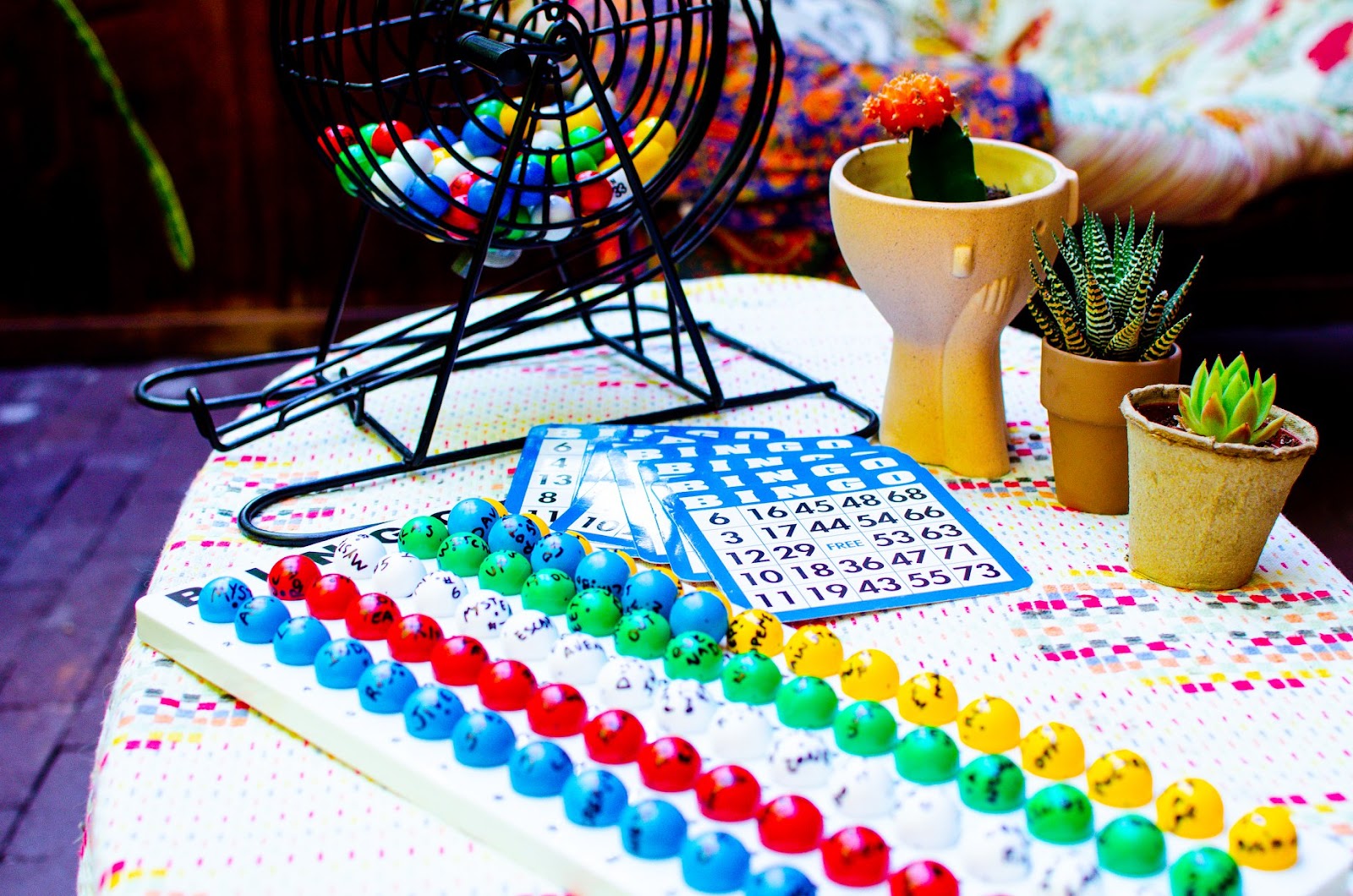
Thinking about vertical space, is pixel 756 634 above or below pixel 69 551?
above

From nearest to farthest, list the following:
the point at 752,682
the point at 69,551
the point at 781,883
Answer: the point at 781,883 < the point at 752,682 < the point at 69,551

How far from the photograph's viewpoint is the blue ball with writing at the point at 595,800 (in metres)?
0.44

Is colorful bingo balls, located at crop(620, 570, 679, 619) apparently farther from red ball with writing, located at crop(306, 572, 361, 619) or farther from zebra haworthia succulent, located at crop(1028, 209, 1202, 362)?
zebra haworthia succulent, located at crop(1028, 209, 1202, 362)

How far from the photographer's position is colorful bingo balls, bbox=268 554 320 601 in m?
0.58

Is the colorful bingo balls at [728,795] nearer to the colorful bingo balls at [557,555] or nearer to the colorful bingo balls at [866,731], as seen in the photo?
the colorful bingo balls at [866,731]

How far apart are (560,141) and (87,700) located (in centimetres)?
98

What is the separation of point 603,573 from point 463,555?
0.24ft

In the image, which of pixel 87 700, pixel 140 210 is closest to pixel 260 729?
pixel 87 700

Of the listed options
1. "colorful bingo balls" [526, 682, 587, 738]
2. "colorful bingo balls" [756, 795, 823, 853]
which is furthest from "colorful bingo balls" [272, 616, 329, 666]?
"colorful bingo balls" [756, 795, 823, 853]

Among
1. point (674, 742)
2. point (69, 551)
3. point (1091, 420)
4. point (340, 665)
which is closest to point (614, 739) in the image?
point (674, 742)

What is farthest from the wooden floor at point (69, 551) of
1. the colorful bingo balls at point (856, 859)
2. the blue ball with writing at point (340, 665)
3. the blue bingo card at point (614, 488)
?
the colorful bingo balls at point (856, 859)

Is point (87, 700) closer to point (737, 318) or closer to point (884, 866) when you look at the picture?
point (737, 318)

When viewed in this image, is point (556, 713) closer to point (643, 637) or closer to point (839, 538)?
point (643, 637)

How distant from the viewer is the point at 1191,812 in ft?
1.42
